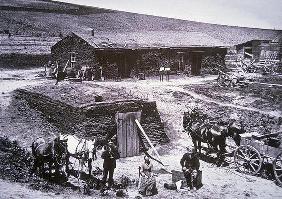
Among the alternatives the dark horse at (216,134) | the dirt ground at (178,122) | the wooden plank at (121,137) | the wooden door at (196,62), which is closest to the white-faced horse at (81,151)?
the dirt ground at (178,122)

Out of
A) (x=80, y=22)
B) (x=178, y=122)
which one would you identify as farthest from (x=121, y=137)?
(x=80, y=22)

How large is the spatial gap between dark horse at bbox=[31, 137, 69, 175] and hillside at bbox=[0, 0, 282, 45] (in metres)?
4.36

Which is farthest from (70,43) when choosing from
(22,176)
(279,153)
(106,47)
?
(279,153)

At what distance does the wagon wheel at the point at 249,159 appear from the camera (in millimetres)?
9382

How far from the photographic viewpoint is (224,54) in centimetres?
2841

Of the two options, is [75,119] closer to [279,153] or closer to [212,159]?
[212,159]

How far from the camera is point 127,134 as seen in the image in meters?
11.1

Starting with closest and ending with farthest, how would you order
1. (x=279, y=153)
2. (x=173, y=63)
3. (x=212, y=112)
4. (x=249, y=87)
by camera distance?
(x=279, y=153)
(x=212, y=112)
(x=249, y=87)
(x=173, y=63)

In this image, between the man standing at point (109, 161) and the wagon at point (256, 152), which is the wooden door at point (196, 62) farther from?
the man standing at point (109, 161)

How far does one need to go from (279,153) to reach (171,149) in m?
4.09

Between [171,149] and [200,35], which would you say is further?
[200,35]

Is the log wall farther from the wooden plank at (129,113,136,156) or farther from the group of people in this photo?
the group of people

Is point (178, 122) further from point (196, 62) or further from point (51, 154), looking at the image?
point (196, 62)

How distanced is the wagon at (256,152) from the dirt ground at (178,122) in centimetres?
30
